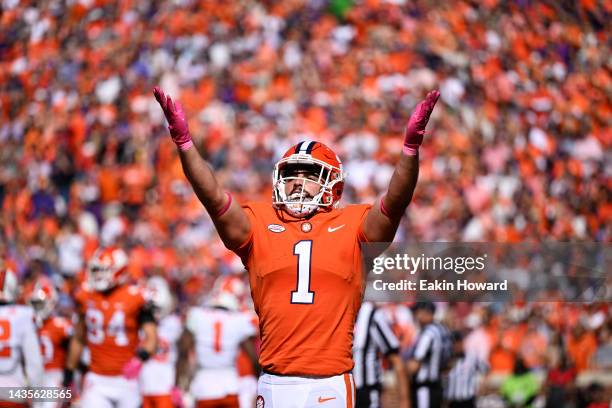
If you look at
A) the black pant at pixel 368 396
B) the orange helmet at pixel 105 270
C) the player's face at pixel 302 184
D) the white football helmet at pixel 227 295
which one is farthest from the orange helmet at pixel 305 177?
the white football helmet at pixel 227 295

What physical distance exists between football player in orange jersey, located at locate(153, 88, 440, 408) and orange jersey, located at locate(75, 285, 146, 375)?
388 centimetres

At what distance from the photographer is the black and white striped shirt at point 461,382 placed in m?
7.62

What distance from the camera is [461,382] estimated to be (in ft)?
25.1

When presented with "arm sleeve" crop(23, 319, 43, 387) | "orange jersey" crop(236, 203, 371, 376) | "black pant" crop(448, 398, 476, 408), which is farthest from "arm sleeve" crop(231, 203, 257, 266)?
"black pant" crop(448, 398, 476, 408)

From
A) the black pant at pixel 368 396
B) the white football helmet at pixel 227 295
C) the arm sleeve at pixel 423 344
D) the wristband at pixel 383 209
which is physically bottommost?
the black pant at pixel 368 396

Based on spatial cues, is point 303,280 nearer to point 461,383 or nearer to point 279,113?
point 461,383

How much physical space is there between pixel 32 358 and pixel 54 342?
1998mm

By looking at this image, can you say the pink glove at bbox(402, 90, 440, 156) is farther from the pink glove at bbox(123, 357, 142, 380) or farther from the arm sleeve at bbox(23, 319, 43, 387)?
the pink glove at bbox(123, 357, 142, 380)

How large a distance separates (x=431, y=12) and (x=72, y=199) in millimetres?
6588

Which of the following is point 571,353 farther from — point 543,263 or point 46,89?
point 46,89

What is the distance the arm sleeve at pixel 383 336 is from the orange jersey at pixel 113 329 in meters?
1.80

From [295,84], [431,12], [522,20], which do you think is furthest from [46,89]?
[522,20]

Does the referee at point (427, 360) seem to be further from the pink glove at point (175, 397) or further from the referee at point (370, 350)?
the pink glove at point (175, 397)

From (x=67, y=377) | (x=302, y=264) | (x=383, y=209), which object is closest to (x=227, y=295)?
(x=67, y=377)
